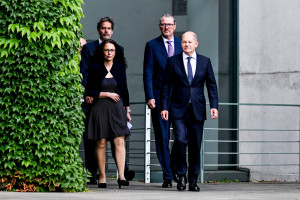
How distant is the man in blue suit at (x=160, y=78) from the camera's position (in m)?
8.74

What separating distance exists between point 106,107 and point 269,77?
455cm

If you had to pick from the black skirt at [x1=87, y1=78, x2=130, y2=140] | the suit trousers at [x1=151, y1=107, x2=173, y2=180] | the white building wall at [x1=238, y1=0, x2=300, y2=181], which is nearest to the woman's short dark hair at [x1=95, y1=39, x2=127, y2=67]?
the black skirt at [x1=87, y1=78, x2=130, y2=140]

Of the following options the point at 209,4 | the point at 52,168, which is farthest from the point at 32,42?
the point at 209,4

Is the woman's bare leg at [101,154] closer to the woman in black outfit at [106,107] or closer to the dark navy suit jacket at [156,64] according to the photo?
the woman in black outfit at [106,107]

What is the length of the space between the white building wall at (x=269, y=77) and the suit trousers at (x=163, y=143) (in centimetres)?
344

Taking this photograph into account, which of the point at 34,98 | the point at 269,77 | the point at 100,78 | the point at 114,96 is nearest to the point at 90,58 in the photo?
the point at 100,78

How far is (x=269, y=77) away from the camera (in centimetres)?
1206

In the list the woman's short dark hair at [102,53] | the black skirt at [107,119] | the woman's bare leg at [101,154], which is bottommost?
the woman's bare leg at [101,154]

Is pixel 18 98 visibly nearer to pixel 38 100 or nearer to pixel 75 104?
pixel 38 100

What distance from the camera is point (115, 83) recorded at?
28.0 feet

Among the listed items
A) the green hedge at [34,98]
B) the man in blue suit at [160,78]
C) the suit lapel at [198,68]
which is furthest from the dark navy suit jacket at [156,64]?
the green hedge at [34,98]

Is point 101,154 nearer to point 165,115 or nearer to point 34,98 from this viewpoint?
point 165,115

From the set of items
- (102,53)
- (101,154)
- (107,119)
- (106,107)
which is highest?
(102,53)

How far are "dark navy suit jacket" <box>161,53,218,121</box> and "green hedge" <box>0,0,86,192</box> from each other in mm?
1417
